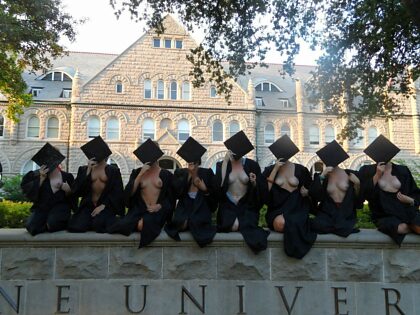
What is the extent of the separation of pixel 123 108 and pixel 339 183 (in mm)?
31671

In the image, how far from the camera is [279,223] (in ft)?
17.1

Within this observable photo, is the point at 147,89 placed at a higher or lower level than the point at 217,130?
higher

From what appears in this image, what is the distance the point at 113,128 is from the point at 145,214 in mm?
31077

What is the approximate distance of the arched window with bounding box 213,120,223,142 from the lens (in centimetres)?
3648

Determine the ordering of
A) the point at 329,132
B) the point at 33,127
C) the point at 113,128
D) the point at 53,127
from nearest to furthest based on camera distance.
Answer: the point at 33,127, the point at 53,127, the point at 113,128, the point at 329,132

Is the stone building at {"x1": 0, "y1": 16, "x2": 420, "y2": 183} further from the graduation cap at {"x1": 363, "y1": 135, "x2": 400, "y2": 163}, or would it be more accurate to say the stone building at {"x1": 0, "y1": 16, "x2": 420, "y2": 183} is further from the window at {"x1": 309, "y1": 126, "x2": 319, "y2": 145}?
the graduation cap at {"x1": 363, "y1": 135, "x2": 400, "y2": 163}

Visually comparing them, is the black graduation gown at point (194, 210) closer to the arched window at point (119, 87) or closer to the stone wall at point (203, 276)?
the stone wall at point (203, 276)

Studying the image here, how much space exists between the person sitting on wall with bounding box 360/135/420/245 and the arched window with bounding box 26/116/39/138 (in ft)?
110

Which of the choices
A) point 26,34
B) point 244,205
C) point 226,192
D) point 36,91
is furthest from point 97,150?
point 36,91

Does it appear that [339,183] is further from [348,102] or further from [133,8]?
[348,102]

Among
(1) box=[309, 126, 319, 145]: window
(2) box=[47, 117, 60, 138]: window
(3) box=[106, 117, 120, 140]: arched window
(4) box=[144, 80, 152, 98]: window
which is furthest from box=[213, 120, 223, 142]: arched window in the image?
(2) box=[47, 117, 60, 138]: window

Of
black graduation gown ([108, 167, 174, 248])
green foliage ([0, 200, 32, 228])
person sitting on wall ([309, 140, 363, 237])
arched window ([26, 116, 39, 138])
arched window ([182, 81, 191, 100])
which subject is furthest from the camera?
arched window ([182, 81, 191, 100])

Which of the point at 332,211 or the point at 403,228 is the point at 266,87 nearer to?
the point at 332,211

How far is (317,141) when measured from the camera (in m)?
38.3
